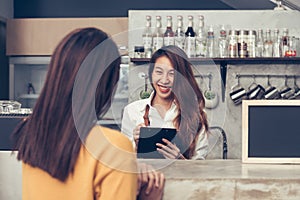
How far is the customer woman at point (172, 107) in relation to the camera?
2.35m

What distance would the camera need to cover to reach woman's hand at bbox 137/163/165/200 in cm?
124

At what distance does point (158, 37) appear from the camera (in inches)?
161

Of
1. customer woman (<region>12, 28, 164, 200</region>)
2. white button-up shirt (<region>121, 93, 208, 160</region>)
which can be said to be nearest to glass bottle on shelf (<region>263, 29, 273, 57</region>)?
white button-up shirt (<region>121, 93, 208, 160</region>)

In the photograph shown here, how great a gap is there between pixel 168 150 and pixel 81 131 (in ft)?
2.27

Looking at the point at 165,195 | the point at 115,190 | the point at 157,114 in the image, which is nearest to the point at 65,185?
the point at 115,190

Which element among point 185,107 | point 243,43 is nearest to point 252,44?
point 243,43

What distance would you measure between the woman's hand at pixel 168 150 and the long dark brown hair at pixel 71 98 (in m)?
0.68

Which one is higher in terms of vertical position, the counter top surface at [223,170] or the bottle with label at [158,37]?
the bottle with label at [158,37]

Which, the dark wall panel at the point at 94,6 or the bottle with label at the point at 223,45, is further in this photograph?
the dark wall panel at the point at 94,6

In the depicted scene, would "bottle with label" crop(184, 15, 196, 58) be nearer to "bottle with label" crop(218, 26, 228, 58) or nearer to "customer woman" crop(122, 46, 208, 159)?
"bottle with label" crop(218, 26, 228, 58)

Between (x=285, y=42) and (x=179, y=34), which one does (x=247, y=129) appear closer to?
(x=179, y=34)

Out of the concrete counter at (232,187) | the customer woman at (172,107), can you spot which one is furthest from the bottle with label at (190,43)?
the concrete counter at (232,187)

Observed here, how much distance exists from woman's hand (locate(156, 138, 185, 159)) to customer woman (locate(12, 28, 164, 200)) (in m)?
0.66

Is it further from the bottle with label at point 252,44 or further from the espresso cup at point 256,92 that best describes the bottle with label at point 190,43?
the espresso cup at point 256,92
